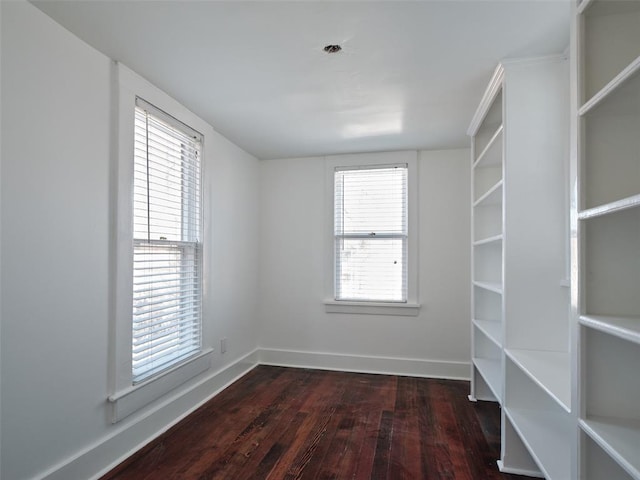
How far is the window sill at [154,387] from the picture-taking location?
2.13 m

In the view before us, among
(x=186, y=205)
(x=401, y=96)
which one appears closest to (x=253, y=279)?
(x=186, y=205)

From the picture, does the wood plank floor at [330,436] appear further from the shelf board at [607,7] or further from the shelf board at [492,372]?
the shelf board at [607,7]

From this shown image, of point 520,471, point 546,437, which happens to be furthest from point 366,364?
→ point 546,437

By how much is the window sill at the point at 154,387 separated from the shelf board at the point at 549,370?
2.22 metres

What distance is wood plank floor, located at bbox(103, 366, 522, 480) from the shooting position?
83.0 inches

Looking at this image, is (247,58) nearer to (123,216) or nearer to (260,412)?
(123,216)

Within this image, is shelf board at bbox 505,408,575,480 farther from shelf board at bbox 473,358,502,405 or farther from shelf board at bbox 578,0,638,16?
shelf board at bbox 578,0,638,16

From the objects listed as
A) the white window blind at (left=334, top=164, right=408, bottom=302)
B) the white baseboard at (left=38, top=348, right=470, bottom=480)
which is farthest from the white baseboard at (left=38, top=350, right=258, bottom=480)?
the white window blind at (left=334, top=164, right=408, bottom=302)

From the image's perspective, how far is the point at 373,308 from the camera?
12.8ft

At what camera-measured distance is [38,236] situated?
171 centimetres

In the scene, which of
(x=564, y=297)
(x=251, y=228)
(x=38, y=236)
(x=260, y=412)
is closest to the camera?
(x=38, y=236)

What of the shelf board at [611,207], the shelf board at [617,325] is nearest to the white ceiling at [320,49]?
the shelf board at [611,207]

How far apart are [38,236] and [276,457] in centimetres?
180

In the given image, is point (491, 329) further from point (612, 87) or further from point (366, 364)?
point (612, 87)
